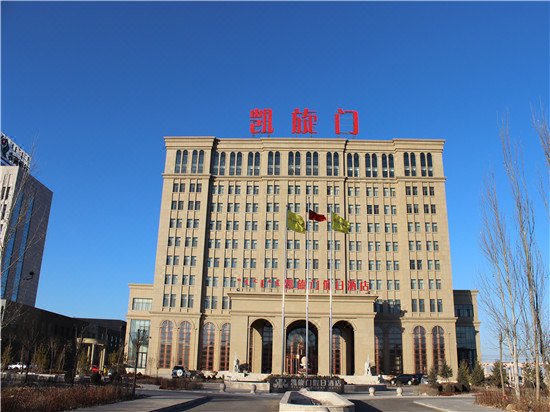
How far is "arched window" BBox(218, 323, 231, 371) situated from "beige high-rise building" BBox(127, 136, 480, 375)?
0.12m

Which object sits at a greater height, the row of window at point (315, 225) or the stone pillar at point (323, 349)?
the row of window at point (315, 225)

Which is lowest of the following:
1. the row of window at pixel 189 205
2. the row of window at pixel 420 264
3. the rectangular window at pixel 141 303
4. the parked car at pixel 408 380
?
the parked car at pixel 408 380

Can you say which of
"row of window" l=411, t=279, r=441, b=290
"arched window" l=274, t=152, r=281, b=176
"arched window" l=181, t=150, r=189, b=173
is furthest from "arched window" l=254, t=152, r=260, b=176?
"row of window" l=411, t=279, r=441, b=290

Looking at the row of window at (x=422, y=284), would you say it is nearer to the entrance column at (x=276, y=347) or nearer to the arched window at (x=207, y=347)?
the entrance column at (x=276, y=347)

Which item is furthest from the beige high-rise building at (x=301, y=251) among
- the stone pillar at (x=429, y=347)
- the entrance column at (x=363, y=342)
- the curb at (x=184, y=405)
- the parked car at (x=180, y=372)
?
the curb at (x=184, y=405)

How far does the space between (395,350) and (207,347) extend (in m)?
22.8

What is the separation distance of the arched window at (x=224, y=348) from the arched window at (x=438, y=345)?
24771 mm

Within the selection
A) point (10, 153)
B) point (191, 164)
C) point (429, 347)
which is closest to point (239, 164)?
point (191, 164)

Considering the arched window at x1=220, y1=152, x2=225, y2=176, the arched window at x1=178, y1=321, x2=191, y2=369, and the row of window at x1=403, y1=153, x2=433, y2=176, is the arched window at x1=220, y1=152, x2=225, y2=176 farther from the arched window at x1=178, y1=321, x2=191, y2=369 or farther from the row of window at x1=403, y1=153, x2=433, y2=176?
the row of window at x1=403, y1=153, x2=433, y2=176

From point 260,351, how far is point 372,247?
19208mm

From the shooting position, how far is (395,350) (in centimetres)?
5909

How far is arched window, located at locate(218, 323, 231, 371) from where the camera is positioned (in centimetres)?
5897

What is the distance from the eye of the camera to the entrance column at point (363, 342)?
166 ft

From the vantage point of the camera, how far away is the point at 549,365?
1855 cm
